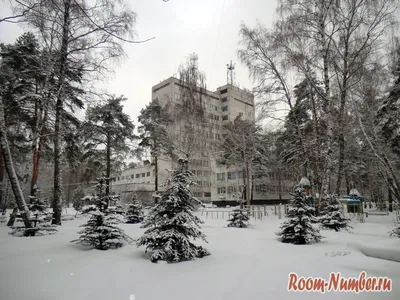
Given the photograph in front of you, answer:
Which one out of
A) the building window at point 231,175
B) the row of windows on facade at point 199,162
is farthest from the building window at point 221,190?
the row of windows on facade at point 199,162

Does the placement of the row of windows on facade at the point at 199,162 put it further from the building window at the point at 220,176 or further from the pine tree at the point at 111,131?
the building window at the point at 220,176

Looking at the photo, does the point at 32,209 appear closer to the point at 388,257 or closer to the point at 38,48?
the point at 38,48

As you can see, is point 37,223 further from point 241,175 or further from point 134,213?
point 241,175

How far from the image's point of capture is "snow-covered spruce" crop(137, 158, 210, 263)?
193 inches

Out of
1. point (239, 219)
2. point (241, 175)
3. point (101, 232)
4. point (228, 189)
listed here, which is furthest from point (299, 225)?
point (228, 189)

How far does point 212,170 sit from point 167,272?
24998 millimetres

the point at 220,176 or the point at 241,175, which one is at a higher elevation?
the point at 241,175

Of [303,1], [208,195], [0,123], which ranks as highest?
[303,1]

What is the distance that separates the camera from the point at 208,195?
160 feet

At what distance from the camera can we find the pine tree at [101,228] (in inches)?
224

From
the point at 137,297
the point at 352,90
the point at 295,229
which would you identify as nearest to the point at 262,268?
the point at 137,297

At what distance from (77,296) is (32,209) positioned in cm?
710

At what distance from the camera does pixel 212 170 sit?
29016mm

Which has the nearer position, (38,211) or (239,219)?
(38,211)
